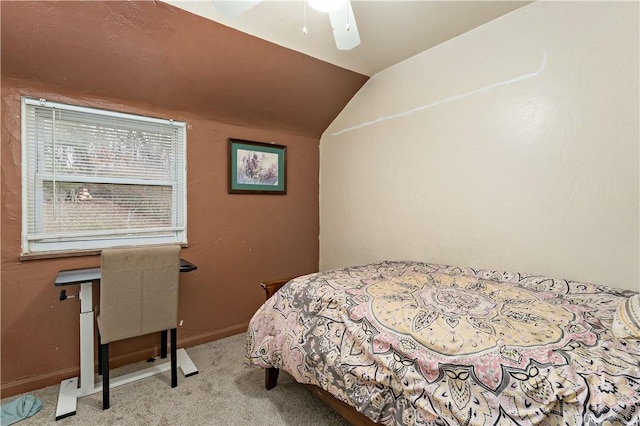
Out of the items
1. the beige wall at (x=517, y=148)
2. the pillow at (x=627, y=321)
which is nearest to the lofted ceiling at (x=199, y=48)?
the beige wall at (x=517, y=148)

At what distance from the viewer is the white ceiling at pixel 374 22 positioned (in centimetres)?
177

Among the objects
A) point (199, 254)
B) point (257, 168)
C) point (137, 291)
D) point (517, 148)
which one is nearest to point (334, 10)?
point (517, 148)

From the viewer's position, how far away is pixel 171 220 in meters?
2.45

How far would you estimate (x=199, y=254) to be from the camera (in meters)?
2.54

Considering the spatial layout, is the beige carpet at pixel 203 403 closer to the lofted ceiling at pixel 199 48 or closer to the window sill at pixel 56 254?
the window sill at pixel 56 254

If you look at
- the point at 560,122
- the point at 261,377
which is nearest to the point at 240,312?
the point at 261,377

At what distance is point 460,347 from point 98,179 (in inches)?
97.4

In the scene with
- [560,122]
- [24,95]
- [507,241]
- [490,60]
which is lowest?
[507,241]

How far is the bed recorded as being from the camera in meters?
0.86

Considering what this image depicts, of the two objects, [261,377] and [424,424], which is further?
[261,377]

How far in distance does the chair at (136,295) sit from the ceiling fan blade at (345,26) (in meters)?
1.58

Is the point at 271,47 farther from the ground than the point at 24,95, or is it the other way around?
the point at 271,47

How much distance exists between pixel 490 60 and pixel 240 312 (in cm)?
288

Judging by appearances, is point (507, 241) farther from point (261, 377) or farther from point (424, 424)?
point (261, 377)
